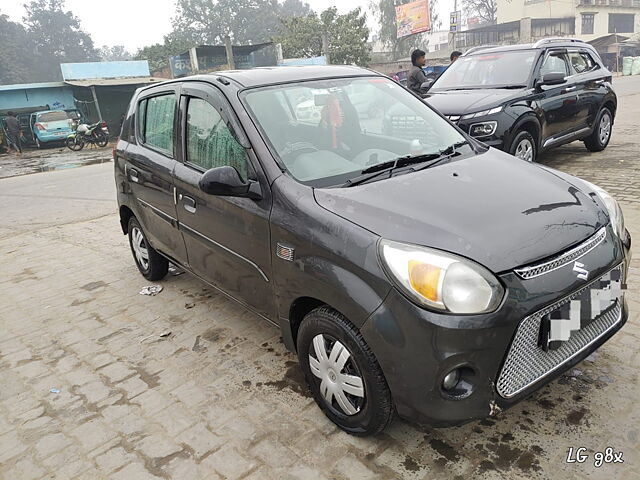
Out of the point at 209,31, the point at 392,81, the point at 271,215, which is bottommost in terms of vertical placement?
the point at 271,215

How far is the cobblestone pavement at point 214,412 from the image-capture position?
7.64ft

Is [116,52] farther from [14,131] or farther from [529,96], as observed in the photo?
[529,96]

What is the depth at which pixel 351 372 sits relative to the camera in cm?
236

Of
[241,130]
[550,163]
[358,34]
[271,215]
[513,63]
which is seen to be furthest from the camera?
[358,34]

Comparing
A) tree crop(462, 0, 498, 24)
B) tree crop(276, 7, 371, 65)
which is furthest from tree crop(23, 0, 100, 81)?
tree crop(462, 0, 498, 24)

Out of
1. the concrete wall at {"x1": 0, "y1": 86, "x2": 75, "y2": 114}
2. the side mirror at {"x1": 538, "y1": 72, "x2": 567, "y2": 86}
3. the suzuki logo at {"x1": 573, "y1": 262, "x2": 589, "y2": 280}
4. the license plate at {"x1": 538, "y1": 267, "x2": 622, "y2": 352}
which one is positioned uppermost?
the concrete wall at {"x1": 0, "y1": 86, "x2": 75, "y2": 114}

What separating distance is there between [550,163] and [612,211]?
575 centimetres

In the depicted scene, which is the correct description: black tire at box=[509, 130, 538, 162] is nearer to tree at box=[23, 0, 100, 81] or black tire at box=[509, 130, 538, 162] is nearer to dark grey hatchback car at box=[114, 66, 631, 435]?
dark grey hatchback car at box=[114, 66, 631, 435]

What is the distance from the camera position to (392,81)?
12.2 feet

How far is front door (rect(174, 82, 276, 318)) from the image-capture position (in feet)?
9.00

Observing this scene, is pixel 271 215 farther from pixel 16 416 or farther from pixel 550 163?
pixel 550 163

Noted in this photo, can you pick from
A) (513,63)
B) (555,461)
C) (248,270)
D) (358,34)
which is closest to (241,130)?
(248,270)

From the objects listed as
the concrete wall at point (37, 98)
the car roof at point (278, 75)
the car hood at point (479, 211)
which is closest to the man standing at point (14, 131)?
the concrete wall at point (37, 98)

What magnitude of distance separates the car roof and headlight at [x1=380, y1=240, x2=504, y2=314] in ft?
5.47
